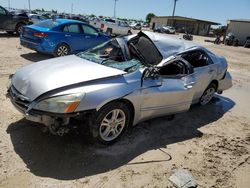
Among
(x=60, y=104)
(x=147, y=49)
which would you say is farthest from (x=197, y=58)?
(x=60, y=104)

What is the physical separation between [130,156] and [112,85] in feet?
3.49

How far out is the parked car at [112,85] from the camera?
3732 mm

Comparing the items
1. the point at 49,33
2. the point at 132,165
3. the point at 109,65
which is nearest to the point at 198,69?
the point at 109,65

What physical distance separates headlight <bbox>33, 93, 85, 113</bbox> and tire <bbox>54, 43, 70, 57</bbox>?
6.67 metres

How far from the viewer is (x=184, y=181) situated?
3.67m

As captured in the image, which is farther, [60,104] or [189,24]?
[189,24]

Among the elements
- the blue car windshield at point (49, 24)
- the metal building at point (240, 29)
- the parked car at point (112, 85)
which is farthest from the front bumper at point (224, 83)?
the metal building at point (240, 29)

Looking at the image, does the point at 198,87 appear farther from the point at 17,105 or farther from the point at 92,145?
the point at 17,105

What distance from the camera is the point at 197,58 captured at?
6254mm

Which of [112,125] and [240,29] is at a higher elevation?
[112,125]

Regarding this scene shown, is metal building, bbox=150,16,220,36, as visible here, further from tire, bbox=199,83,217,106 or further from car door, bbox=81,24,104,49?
tire, bbox=199,83,217,106

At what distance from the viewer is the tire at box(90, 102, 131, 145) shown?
3980 mm

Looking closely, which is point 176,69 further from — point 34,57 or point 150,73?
point 34,57

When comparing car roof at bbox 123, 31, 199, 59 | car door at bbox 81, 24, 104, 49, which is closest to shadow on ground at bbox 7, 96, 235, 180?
car roof at bbox 123, 31, 199, 59
